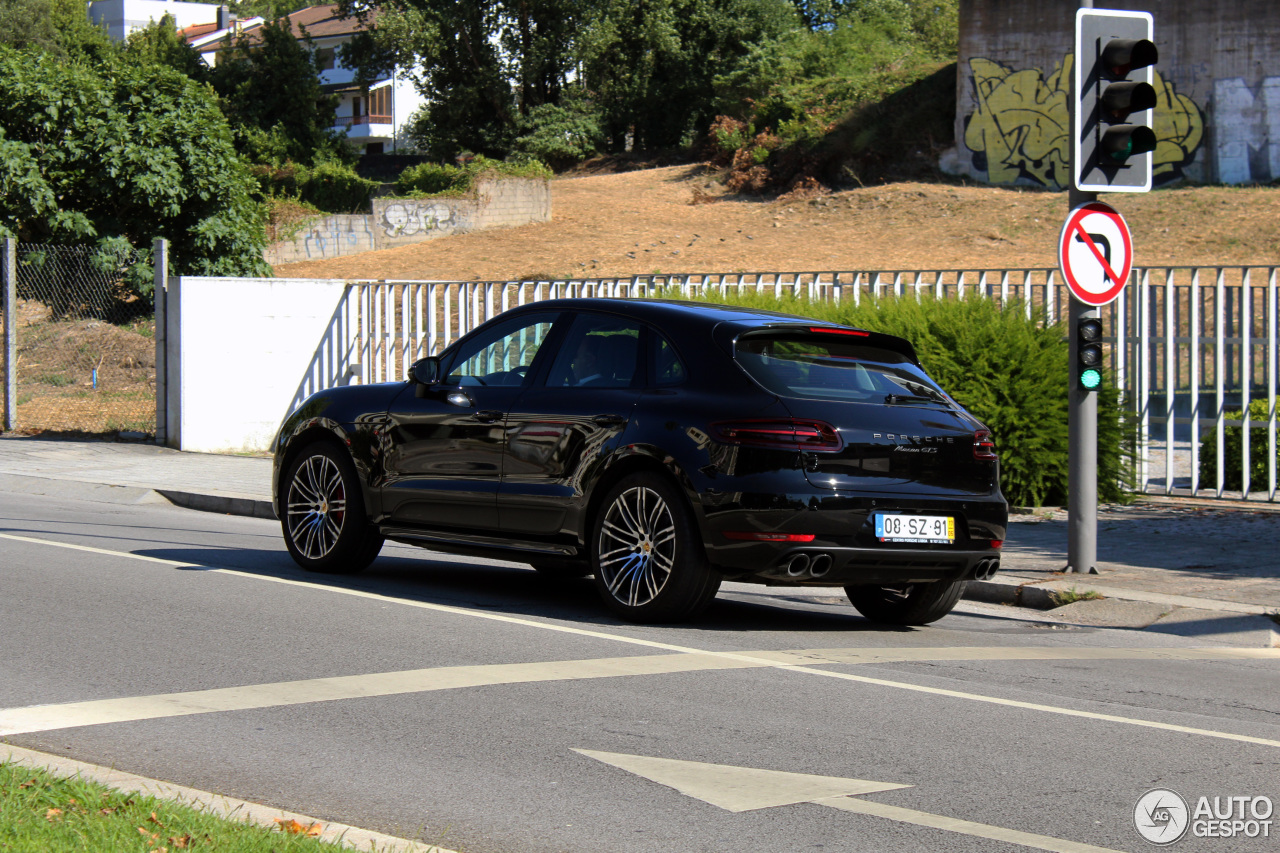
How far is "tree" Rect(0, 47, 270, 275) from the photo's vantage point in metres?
25.8

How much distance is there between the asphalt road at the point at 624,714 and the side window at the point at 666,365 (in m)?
1.34

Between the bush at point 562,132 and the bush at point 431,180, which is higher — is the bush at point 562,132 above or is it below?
above

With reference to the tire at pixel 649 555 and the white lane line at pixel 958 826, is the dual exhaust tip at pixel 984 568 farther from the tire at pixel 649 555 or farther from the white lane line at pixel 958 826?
the white lane line at pixel 958 826

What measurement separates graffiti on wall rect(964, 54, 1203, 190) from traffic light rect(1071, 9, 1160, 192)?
29.1m

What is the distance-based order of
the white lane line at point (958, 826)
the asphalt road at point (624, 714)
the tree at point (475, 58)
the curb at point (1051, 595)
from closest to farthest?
the white lane line at point (958, 826) → the asphalt road at point (624, 714) → the curb at point (1051, 595) → the tree at point (475, 58)

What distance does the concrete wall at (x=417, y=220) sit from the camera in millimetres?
37188

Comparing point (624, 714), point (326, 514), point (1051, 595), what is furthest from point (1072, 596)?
point (326, 514)

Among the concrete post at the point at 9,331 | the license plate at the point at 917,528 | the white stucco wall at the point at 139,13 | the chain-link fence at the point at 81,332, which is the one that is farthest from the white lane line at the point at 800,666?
the white stucco wall at the point at 139,13

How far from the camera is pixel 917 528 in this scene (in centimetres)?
732

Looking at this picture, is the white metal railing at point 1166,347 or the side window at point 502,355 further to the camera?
the white metal railing at point 1166,347

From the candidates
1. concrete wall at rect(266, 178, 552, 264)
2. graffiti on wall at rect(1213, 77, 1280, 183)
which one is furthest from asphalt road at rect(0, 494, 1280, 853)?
graffiti on wall at rect(1213, 77, 1280, 183)

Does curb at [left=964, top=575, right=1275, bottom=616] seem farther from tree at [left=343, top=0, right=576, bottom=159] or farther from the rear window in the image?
tree at [left=343, top=0, right=576, bottom=159]

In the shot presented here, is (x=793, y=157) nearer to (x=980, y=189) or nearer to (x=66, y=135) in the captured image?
(x=980, y=189)

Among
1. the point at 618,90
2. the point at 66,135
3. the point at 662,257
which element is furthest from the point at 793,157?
the point at 66,135
